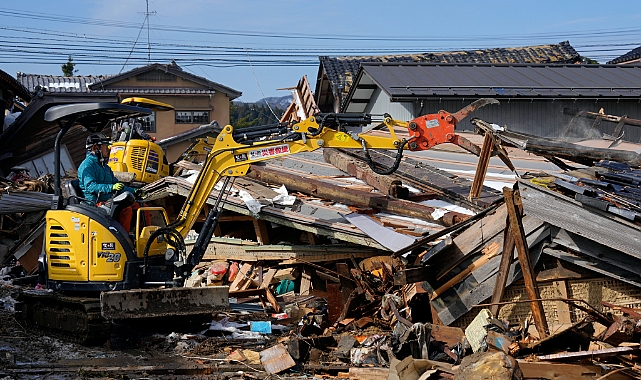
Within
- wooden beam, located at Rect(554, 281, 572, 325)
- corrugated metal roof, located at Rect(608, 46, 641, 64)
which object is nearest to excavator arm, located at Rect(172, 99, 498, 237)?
wooden beam, located at Rect(554, 281, 572, 325)

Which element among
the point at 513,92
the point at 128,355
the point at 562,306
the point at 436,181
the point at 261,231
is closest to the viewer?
the point at 562,306

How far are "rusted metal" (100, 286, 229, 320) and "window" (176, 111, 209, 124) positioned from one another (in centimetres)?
3181

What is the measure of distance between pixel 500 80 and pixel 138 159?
1029 cm

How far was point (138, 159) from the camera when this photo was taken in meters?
15.7

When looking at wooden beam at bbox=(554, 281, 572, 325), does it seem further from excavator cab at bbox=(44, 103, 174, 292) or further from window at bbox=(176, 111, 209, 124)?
window at bbox=(176, 111, 209, 124)

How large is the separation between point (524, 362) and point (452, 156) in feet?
28.0

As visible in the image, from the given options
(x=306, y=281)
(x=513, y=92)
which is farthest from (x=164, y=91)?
(x=306, y=281)

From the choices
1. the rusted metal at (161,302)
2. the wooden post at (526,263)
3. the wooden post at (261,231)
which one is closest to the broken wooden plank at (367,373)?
the wooden post at (526,263)

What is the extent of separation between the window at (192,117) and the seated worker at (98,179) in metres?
31.0

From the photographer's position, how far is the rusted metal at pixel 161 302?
9688 mm

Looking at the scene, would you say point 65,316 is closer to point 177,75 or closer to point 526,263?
point 526,263

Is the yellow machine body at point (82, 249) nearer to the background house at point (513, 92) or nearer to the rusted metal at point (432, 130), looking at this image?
the rusted metal at point (432, 130)

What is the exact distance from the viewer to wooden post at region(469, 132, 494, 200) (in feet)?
35.8

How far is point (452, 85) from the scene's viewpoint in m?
20.2
